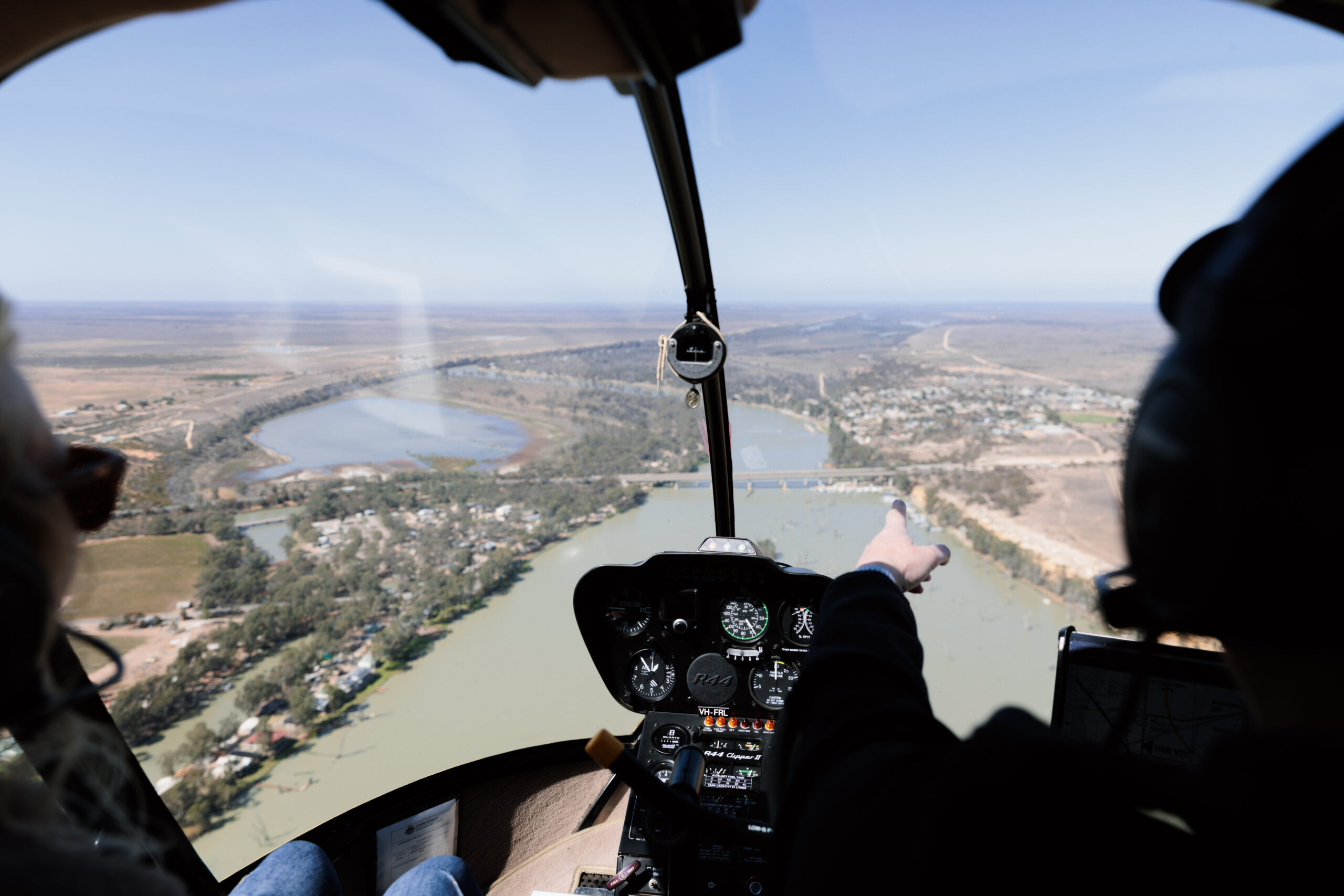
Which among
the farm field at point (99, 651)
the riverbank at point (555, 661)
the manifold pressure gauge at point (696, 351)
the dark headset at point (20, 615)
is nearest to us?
the dark headset at point (20, 615)

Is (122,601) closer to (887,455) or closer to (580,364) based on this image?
(580,364)

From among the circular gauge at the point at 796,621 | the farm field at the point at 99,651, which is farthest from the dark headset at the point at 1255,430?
the circular gauge at the point at 796,621

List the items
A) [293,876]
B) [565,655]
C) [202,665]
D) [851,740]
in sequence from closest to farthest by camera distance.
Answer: [851,740], [293,876], [202,665], [565,655]

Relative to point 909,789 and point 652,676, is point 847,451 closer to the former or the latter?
point 652,676

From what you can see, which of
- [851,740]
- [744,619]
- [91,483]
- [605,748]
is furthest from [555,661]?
[851,740]

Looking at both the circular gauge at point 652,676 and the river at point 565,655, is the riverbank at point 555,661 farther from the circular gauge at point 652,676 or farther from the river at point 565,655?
the circular gauge at point 652,676
